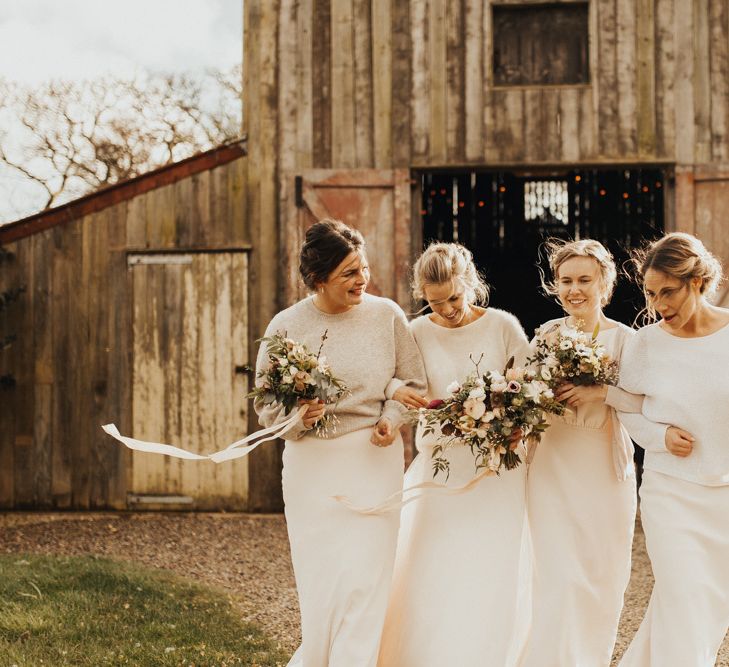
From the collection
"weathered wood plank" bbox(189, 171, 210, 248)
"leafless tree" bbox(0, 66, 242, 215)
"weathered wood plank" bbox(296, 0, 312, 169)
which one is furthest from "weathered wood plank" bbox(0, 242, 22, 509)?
"leafless tree" bbox(0, 66, 242, 215)

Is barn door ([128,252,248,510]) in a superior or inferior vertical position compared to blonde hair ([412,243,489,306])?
inferior

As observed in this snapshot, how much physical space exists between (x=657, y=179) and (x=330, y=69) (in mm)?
4613

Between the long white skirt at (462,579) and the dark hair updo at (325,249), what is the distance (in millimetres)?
1066

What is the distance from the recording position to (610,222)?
1244 cm

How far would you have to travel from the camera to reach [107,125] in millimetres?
17203

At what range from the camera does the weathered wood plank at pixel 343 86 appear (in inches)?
336

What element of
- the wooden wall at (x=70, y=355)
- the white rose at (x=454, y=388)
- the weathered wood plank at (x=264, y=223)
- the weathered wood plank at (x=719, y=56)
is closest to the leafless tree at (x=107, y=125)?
the wooden wall at (x=70, y=355)

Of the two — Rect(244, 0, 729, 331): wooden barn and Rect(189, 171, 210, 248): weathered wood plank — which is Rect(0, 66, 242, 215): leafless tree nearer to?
Rect(189, 171, 210, 248): weathered wood plank

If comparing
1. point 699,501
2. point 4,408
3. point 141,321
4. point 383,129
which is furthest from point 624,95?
point 4,408

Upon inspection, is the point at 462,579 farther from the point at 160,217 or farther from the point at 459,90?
the point at 160,217

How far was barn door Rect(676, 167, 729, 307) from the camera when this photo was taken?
27.0 feet

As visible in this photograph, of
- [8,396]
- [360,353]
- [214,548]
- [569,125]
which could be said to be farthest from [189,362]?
[360,353]

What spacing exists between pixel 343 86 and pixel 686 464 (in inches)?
236

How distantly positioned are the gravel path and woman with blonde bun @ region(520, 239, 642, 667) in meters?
0.96
